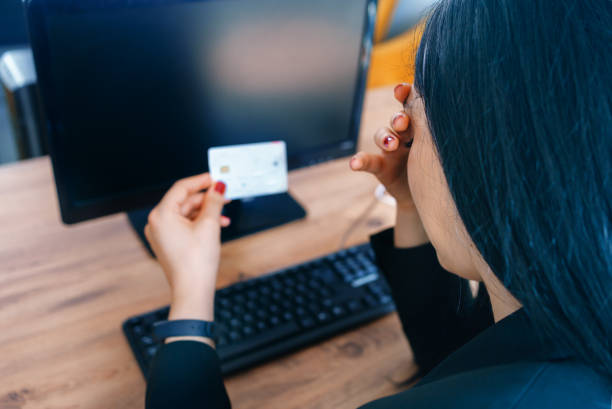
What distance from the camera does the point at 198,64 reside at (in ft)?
2.59

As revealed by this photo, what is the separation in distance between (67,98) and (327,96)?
1.43 ft

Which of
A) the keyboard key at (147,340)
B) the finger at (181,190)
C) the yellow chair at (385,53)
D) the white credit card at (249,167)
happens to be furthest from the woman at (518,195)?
the yellow chair at (385,53)

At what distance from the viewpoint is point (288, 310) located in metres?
0.75

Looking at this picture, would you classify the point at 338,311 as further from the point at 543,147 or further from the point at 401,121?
the point at 543,147

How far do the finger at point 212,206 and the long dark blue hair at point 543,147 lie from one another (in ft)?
1.20

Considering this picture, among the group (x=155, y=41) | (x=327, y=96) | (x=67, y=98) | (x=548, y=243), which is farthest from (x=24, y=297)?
(x=548, y=243)

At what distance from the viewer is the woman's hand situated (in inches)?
28.2

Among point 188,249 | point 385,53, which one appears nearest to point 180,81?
point 188,249

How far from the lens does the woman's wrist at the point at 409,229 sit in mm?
774

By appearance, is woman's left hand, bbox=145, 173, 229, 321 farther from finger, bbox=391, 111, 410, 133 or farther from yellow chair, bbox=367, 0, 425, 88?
yellow chair, bbox=367, 0, 425, 88

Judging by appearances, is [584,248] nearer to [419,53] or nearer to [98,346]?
[419,53]

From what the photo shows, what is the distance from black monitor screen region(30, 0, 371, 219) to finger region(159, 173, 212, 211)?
0.09 meters

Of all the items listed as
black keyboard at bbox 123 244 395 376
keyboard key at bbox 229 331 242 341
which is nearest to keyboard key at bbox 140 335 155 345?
black keyboard at bbox 123 244 395 376

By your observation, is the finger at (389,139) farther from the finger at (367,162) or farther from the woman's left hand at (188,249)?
the woman's left hand at (188,249)
